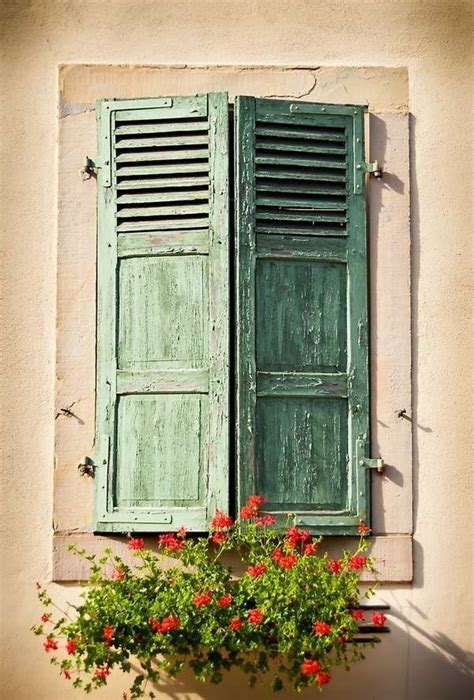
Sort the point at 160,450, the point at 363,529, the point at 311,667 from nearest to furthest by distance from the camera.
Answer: the point at 311,667, the point at 363,529, the point at 160,450

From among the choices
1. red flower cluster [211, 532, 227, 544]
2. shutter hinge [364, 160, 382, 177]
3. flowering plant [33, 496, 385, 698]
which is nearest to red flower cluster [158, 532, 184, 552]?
flowering plant [33, 496, 385, 698]

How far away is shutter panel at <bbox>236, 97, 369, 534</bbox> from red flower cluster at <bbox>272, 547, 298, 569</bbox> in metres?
0.26

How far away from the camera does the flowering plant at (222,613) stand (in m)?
4.61

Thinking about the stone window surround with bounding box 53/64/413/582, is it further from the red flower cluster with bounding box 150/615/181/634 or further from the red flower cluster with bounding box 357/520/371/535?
the red flower cluster with bounding box 150/615/181/634

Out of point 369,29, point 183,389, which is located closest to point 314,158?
point 369,29

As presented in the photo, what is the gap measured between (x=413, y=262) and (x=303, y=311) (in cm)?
57

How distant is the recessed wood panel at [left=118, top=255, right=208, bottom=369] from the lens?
202 inches

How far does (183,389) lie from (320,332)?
0.64 m

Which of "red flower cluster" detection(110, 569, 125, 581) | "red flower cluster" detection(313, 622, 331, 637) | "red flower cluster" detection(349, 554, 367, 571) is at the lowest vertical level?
"red flower cluster" detection(313, 622, 331, 637)

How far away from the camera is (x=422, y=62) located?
17.8ft

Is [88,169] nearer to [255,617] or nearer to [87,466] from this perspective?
[87,466]

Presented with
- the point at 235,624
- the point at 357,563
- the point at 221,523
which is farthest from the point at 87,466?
the point at 357,563

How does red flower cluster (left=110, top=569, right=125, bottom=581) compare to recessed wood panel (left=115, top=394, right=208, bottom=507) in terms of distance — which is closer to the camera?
red flower cluster (left=110, top=569, right=125, bottom=581)

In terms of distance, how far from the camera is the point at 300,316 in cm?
517
